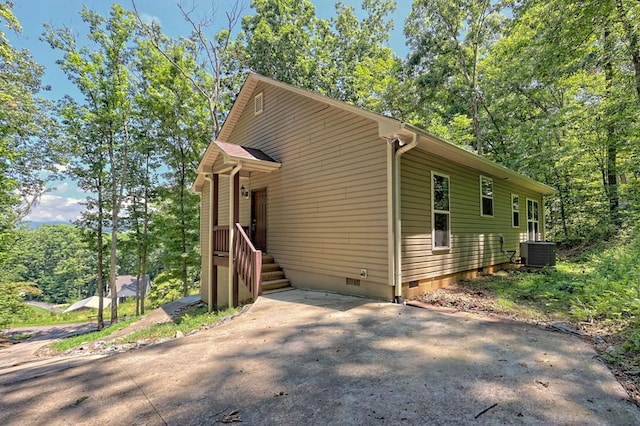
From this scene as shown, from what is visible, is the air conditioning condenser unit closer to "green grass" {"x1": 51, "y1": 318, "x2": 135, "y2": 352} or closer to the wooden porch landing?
the wooden porch landing

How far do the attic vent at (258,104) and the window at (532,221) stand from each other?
10.5 meters

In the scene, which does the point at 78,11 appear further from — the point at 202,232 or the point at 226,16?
the point at 202,232

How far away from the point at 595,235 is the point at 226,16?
1949 centimetres

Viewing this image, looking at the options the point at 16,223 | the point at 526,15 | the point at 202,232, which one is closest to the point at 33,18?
the point at 16,223

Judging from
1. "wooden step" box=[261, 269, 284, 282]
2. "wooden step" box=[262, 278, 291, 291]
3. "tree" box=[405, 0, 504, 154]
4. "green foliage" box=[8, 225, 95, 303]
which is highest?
"tree" box=[405, 0, 504, 154]

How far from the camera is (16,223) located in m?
13.1

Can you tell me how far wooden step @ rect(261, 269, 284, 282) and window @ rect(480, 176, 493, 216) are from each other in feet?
18.8

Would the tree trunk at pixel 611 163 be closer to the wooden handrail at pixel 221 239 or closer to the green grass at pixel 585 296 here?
the green grass at pixel 585 296

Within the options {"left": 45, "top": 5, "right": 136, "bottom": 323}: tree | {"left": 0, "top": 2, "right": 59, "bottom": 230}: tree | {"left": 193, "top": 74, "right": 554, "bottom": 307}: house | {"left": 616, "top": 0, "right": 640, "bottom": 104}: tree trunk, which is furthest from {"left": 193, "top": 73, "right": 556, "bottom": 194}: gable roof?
{"left": 0, "top": 2, "right": 59, "bottom": 230}: tree

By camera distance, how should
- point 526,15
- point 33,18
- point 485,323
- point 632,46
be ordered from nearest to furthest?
point 485,323 < point 632,46 < point 526,15 < point 33,18

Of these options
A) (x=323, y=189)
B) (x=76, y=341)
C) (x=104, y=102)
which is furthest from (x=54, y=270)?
(x=323, y=189)

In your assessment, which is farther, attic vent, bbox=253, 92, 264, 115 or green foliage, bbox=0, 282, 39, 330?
green foliage, bbox=0, 282, 39, 330

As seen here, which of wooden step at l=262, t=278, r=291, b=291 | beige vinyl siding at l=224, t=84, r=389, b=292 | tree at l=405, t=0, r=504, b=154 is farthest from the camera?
tree at l=405, t=0, r=504, b=154

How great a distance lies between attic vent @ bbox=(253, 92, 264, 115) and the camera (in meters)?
9.41
